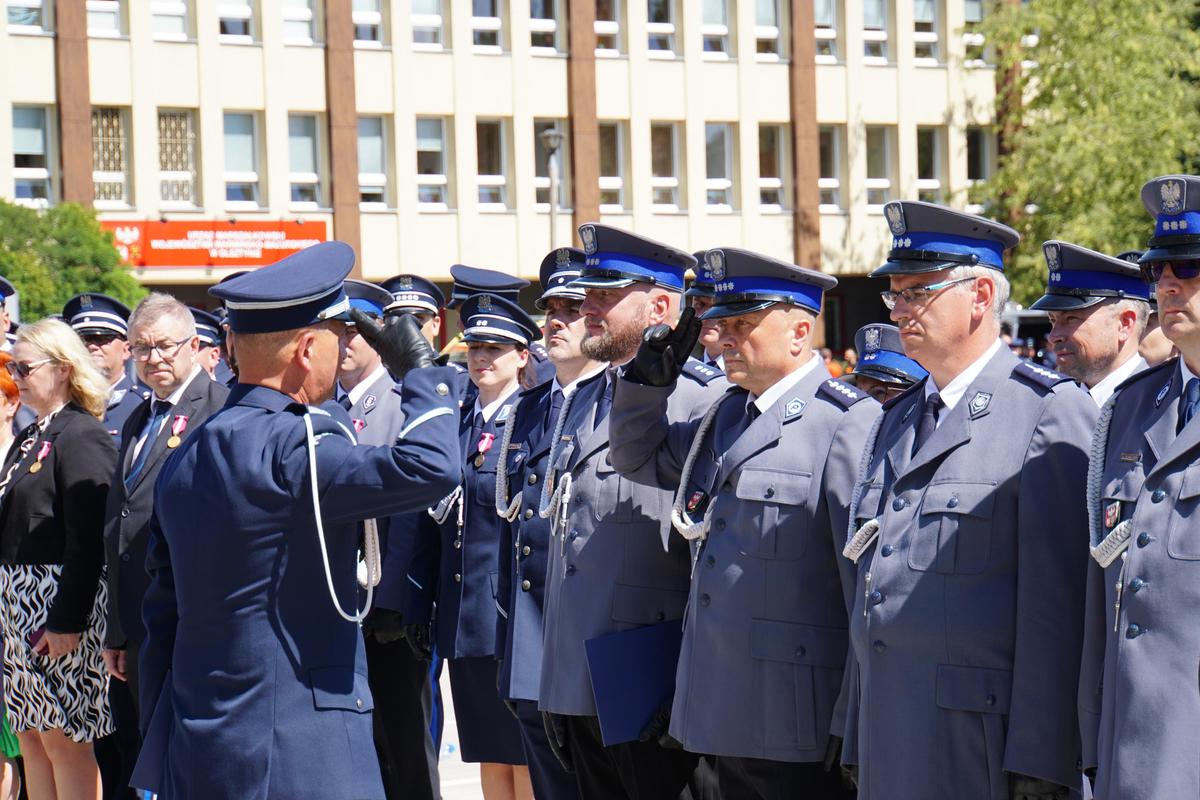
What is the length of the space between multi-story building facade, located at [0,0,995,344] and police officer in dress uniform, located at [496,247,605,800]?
21685mm

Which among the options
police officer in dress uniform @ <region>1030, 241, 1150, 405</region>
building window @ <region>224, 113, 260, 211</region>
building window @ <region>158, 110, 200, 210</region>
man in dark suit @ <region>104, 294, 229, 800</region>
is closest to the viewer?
man in dark suit @ <region>104, 294, 229, 800</region>

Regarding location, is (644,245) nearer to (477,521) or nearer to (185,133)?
(477,521)

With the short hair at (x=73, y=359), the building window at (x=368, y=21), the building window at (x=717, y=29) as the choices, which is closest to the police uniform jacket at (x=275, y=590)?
the short hair at (x=73, y=359)

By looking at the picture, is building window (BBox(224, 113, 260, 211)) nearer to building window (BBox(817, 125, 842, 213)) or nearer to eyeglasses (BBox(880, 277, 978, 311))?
building window (BBox(817, 125, 842, 213))

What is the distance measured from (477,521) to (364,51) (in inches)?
1139

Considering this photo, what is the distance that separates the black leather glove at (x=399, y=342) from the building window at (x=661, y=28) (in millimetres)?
33313

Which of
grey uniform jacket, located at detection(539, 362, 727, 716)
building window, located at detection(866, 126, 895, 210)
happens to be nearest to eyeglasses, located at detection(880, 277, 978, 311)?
grey uniform jacket, located at detection(539, 362, 727, 716)

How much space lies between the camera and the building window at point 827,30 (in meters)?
38.8

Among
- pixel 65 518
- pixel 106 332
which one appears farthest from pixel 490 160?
pixel 65 518

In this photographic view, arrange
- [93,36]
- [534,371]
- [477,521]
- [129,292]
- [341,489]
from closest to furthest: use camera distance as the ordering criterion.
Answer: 1. [341,489]
2. [477,521]
3. [534,371]
4. [129,292]
5. [93,36]

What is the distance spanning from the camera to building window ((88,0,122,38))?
32.4m

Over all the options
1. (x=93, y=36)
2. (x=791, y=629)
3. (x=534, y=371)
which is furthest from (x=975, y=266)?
(x=93, y=36)

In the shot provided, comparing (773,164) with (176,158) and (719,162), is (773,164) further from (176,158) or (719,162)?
(176,158)

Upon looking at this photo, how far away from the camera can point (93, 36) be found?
1271 inches
